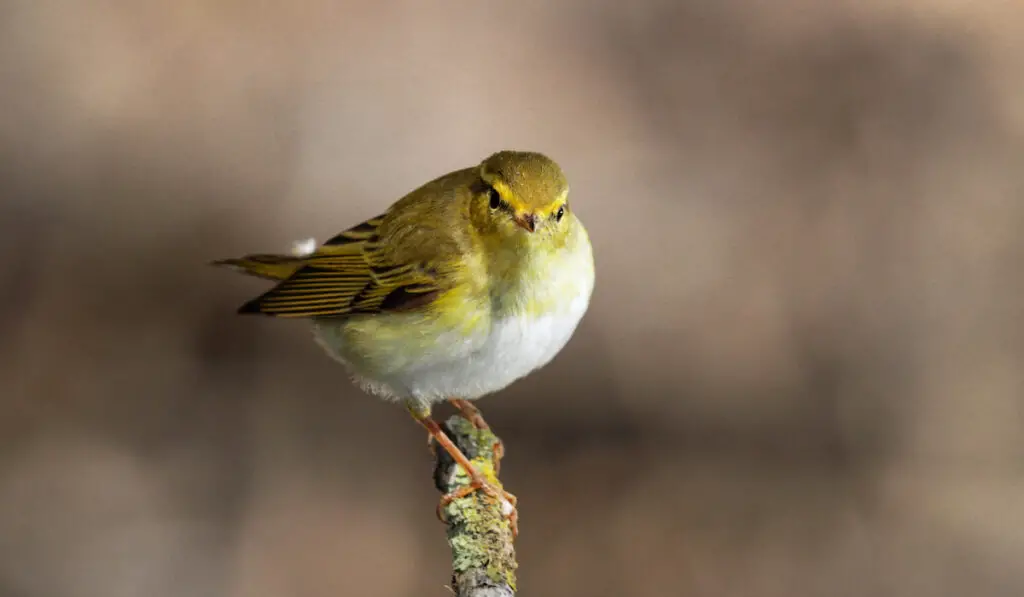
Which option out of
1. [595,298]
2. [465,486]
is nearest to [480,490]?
[465,486]

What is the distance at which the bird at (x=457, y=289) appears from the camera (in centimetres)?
247

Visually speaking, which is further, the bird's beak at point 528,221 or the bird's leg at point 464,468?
the bird's leg at point 464,468

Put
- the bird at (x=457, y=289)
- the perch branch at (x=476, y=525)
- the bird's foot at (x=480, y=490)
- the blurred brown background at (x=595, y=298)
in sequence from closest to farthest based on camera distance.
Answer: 1. the perch branch at (x=476, y=525)
2. the bird at (x=457, y=289)
3. the bird's foot at (x=480, y=490)
4. the blurred brown background at (x=595, y=298)

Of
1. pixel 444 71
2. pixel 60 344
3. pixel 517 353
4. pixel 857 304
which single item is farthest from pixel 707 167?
pixel 60 344

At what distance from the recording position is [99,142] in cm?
462

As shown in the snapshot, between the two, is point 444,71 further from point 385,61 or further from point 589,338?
point 589,338

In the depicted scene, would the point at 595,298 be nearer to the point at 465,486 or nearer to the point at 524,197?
the point at 465,486

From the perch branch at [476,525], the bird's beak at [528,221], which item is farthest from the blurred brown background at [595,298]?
the bird's beak at [528,221]

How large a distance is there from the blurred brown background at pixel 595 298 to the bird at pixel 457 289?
5.46ft

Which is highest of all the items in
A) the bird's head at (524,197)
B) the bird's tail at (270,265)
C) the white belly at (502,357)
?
the bird's tail at (270,265)

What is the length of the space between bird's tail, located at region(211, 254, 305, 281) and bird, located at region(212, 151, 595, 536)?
0.09 m

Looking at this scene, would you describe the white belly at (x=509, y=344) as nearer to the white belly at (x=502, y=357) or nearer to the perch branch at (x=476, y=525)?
the white belly at (x=502, y=357)

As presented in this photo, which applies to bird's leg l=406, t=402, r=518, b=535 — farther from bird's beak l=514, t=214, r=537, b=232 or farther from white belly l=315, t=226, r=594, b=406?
bird's beak l=514, t=214, r=537, b=232

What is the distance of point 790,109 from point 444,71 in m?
1.57
